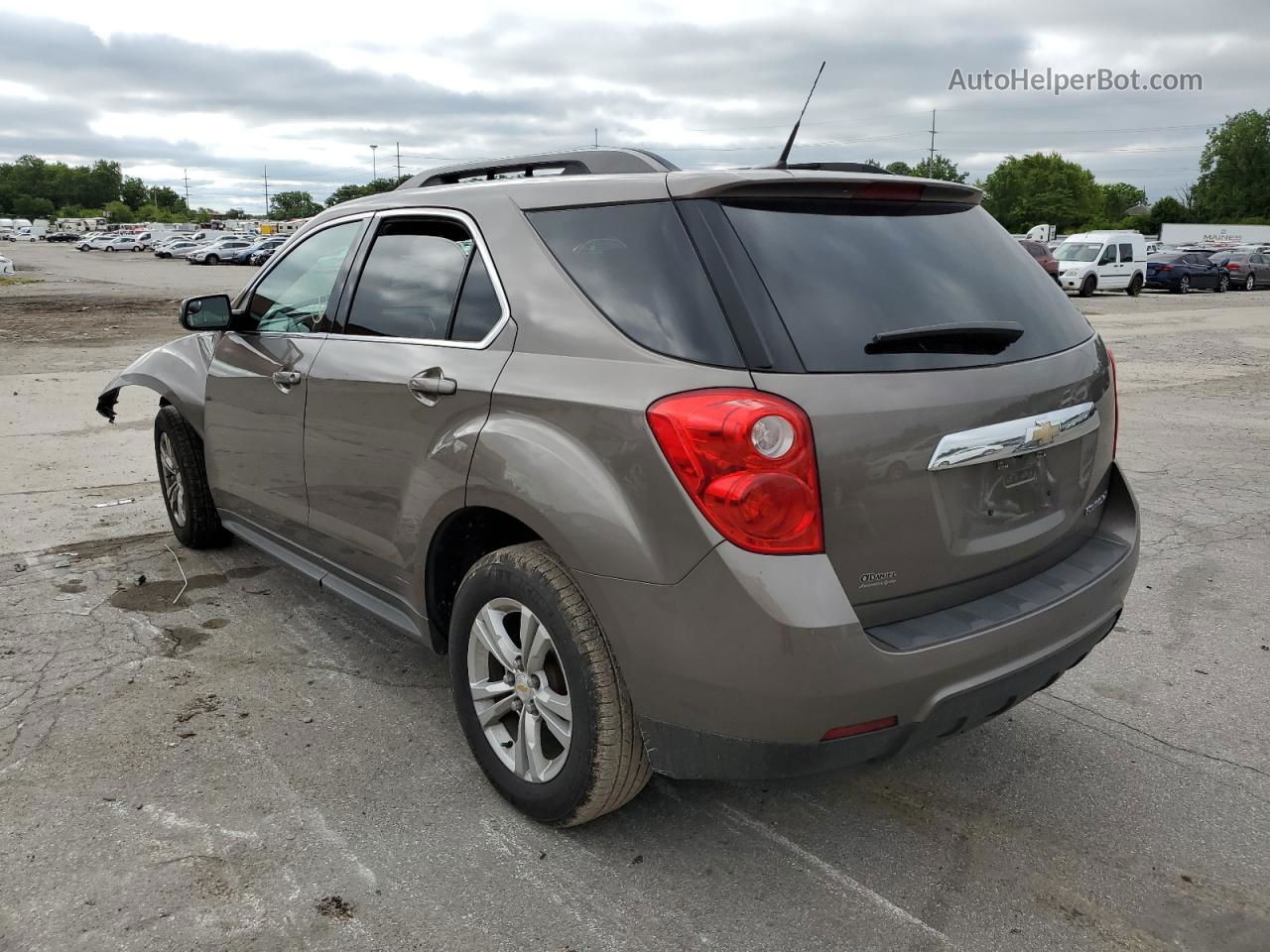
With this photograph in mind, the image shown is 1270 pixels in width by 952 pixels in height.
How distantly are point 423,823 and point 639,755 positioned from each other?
0.70 m

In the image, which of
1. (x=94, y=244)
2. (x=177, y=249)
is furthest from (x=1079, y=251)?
(x=94, y=244)

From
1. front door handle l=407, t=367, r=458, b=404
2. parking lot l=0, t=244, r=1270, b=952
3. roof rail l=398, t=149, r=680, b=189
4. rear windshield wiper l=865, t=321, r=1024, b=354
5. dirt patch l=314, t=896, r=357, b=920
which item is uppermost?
roof rail l=398, t=149, r=680, b=189

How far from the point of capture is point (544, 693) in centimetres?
275

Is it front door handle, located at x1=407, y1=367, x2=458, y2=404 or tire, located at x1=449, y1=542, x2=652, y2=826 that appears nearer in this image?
tire, located at x1=449, y1=542, x2=652, y2=826

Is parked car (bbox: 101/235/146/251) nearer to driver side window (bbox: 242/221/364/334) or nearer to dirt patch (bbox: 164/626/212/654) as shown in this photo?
driver side window (bbox: 242/221/364/334)

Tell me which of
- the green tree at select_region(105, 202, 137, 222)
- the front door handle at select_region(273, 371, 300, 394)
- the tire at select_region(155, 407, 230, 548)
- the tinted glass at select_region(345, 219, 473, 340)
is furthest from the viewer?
the green tree at select_region(105, 202, 137, 222)

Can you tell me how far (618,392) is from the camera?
2463mm

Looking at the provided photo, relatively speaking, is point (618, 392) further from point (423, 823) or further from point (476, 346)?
point (423, 823)

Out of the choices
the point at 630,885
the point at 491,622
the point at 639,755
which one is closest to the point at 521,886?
the point at 630,885

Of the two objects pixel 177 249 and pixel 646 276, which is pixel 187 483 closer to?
pixel 646 276

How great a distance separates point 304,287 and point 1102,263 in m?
32.5

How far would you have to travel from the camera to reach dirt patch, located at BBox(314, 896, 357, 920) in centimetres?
249

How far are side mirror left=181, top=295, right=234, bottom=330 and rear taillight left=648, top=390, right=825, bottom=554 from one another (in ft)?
9.00

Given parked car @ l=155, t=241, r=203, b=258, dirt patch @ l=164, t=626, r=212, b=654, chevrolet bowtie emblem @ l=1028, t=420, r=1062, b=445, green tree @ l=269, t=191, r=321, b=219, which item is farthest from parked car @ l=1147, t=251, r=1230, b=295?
green tree @ l=269, t=191, r=321, b=219
